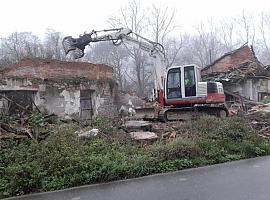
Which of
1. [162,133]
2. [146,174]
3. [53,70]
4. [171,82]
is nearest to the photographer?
[146,174]

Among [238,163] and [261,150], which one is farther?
[261,150]

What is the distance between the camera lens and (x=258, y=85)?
31.4 m

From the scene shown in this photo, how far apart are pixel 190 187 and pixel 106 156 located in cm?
305

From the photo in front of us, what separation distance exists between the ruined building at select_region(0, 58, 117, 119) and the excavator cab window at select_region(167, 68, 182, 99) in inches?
162

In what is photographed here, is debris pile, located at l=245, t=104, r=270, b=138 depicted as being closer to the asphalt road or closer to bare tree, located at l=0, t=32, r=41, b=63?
the asphalt road

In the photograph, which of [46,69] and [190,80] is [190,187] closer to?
[190,80]

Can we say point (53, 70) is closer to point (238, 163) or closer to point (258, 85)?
point (238, 163)

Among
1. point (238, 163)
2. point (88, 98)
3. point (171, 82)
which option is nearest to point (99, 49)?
point (88, 98)

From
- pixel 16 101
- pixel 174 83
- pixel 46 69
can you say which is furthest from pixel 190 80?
pixel 16 101

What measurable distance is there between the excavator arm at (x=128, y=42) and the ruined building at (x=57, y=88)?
1222mm

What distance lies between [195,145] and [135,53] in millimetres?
41396

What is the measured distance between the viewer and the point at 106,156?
34.3ft

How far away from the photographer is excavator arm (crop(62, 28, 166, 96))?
68.1 ft

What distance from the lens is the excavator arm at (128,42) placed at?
2075cm
